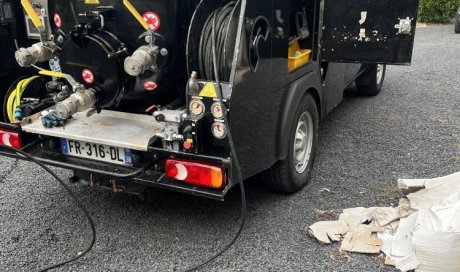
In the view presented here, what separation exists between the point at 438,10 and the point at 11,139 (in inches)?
633

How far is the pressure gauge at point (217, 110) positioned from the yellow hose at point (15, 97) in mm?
1880

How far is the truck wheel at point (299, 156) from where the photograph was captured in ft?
11.9

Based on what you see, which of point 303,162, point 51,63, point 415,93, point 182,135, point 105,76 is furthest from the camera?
point 415,93

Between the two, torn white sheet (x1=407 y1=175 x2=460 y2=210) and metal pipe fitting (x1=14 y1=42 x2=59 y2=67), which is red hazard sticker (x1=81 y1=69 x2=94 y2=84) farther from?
torn white sheet (x1=407 y1=175 x2=460 y2=210)

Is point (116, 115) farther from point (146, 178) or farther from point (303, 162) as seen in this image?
point (303, 162)

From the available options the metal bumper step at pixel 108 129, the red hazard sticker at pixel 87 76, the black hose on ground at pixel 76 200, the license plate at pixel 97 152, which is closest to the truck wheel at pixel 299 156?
the metal bumper step at pixel 108 129

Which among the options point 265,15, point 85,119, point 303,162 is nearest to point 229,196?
point 303,162

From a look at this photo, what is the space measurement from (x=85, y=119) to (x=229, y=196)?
1.28 metres

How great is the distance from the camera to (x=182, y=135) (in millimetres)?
2875

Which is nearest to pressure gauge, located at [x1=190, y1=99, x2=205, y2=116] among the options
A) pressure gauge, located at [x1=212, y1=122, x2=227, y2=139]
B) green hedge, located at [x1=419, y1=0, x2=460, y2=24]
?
pressure gauge, located at [x1=212, y1=122, x2=227, y2=139]

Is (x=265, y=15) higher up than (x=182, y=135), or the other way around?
(x=265, y=15)

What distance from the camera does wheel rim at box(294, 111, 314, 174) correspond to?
12.7ft

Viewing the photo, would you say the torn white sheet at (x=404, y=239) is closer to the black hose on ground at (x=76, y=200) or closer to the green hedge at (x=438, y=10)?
the black hose on ground at (x=76, y=200)

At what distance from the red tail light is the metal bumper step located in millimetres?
117
